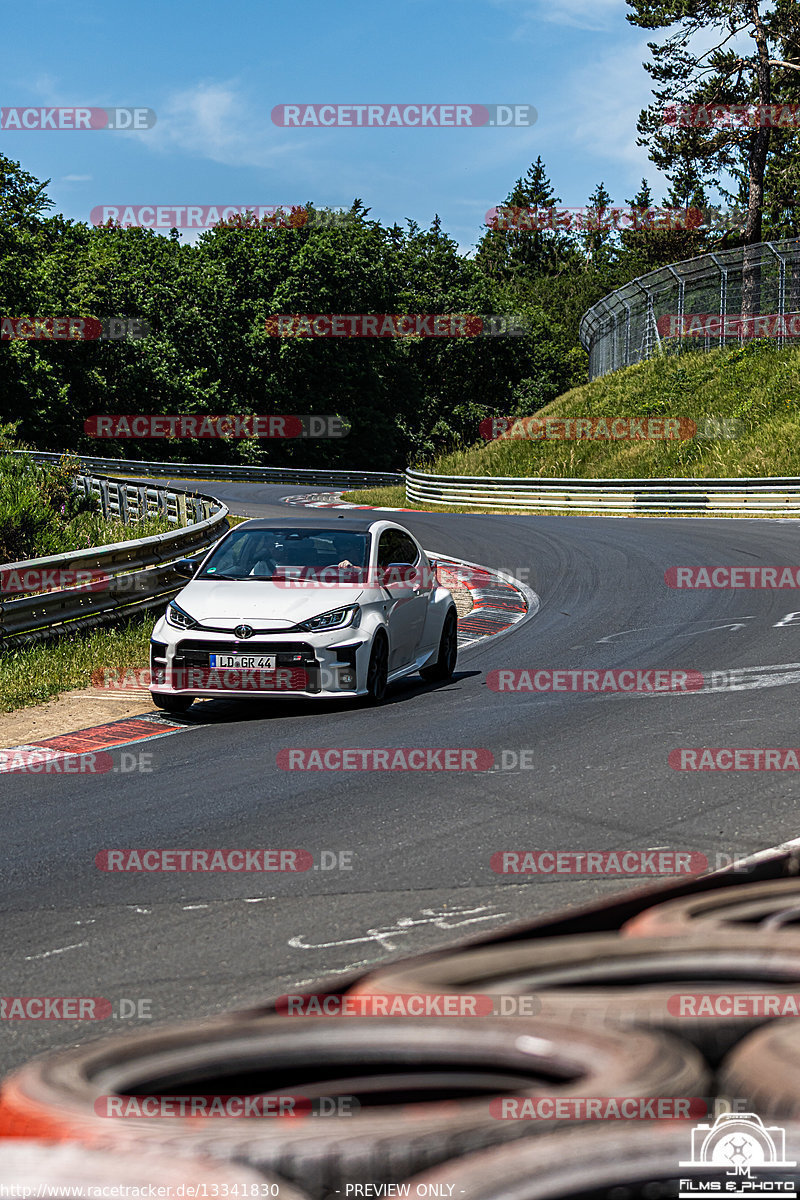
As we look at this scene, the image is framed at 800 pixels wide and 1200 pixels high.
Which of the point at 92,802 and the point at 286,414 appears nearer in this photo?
the point at 92,802

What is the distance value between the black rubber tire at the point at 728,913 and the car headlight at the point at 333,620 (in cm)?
683

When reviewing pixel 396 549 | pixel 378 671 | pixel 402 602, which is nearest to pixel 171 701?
pixel 378 671

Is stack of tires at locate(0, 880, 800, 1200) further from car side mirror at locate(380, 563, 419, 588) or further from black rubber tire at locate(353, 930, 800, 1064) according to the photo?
car side mirror at locate(380, 563, 419, 588)

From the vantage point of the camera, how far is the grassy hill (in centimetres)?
3894

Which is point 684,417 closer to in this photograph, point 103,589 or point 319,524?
point 103,589

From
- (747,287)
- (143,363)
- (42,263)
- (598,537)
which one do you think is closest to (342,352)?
(143,363)

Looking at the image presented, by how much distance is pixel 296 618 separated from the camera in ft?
34.7

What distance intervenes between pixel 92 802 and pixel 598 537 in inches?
795

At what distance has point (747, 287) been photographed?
42.7m

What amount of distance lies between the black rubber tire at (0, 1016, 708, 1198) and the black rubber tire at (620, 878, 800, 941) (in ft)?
2.42

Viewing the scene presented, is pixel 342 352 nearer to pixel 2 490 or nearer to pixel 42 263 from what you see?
pixel 42 263

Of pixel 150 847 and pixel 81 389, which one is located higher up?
pixel 81 389

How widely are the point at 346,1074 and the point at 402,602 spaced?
8.97m

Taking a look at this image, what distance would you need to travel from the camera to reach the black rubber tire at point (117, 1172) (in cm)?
212
